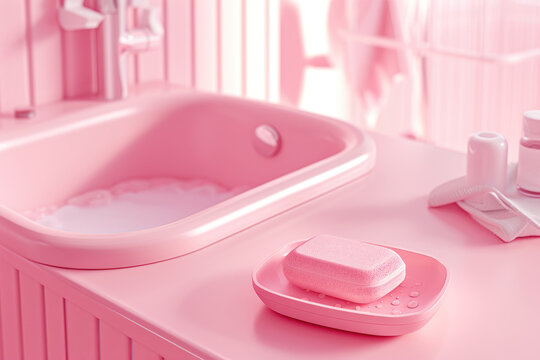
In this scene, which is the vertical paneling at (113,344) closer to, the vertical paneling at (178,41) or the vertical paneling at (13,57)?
the vertical paneling at (13,57)

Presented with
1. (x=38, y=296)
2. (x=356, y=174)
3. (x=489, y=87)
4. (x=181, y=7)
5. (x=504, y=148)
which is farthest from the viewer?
(x=489, y=87)

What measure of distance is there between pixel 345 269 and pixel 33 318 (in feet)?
1.50

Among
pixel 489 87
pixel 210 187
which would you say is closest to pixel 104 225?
pixel 210 187

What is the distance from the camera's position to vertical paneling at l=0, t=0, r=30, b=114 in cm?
153

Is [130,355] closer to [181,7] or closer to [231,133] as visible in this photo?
[231,133]

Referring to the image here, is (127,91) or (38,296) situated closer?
(38,296)

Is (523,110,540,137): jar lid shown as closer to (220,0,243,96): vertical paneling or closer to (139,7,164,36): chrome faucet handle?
(139,7,164,36): chrome faucet handle

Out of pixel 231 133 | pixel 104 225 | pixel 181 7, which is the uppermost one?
pixel 181 7

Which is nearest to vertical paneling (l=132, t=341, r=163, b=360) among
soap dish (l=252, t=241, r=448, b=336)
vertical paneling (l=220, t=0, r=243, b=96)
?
soap dish (l=252, t=241, r=448, b=336)

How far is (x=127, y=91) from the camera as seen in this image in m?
1.70

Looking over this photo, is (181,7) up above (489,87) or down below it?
above

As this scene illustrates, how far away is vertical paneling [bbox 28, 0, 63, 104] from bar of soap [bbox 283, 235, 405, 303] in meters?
0.93

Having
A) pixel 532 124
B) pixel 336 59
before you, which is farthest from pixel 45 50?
pixel 336 59

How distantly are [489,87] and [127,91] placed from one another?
42.4 inches
